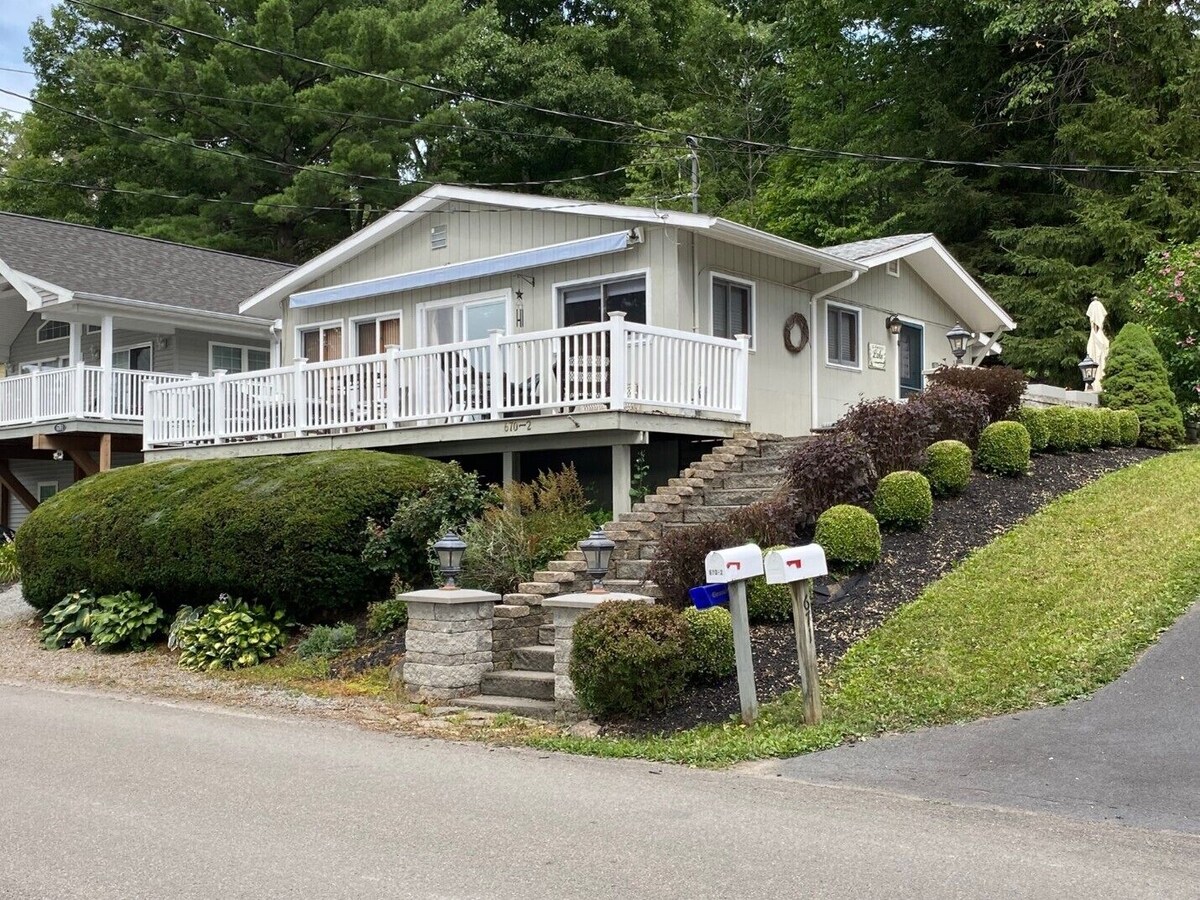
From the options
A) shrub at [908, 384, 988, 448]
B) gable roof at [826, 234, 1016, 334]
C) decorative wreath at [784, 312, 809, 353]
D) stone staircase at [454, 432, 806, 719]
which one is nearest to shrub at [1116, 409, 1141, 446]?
shrub at [908, 384, 988, 448]

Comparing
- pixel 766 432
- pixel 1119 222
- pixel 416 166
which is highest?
pixel 416 166

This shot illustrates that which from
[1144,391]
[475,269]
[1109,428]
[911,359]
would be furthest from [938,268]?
[475,269]

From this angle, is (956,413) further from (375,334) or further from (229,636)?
(375,334)

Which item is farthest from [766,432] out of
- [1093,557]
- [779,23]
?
[779,23]

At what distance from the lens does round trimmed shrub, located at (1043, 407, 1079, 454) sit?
16688 mm

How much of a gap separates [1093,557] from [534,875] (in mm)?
8183

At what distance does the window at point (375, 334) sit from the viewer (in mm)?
19875

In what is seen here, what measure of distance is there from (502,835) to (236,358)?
22.1 metres

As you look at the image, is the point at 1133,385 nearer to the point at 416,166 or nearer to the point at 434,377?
the point at 434,377

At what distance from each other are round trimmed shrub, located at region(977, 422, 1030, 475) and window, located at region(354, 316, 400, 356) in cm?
931

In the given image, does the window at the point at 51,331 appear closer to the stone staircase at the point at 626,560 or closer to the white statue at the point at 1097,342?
the stone staircase at the point at 626,560

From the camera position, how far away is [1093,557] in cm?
1217

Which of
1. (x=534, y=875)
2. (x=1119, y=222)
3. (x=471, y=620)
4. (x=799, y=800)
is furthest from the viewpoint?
(x=1119, y=222)

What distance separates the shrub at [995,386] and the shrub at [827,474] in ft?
11.2
